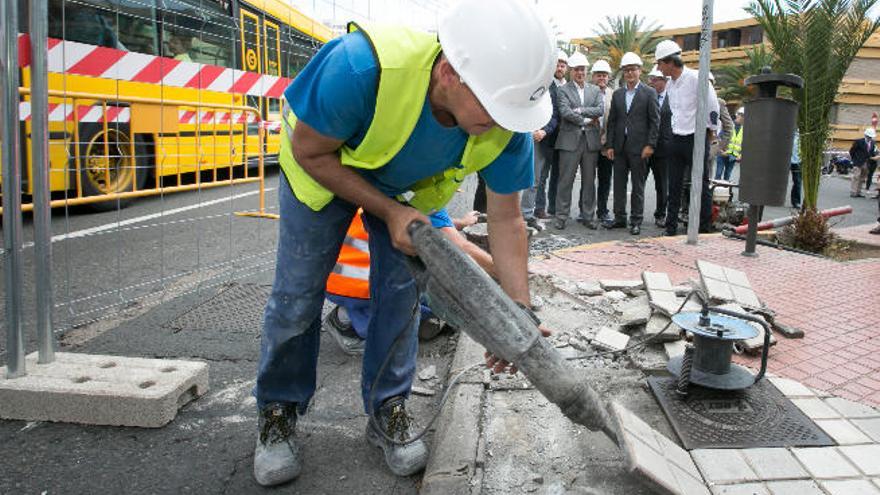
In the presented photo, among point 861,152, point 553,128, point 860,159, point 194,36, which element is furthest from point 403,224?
point 860,159

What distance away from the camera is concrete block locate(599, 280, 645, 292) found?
4.61 metres

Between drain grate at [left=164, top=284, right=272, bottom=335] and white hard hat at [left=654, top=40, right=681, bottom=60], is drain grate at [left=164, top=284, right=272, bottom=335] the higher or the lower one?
the lower one

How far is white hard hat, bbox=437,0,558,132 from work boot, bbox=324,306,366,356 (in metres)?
2.01

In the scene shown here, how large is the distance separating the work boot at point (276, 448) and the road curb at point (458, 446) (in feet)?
1.61

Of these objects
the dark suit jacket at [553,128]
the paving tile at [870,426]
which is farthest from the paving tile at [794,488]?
the dark suit jacket at [553,128]

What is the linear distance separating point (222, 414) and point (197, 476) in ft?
1.66

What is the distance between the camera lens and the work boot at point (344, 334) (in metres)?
3.62

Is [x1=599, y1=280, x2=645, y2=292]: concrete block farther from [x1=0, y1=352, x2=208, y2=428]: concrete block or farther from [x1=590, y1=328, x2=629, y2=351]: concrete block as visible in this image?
[x1=0, y1=352, x2=208, y2=428]: concrete block

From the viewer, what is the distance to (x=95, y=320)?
402 cm

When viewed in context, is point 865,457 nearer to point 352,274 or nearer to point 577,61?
point 352,274

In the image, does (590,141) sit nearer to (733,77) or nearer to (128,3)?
(128,3)

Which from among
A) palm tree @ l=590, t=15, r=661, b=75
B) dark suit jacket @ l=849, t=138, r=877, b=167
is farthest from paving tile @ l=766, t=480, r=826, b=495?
palm tree @ l=590, t=15, r=661, b=75

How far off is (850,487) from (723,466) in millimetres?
417

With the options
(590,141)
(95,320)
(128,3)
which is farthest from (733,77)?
(95,320)
